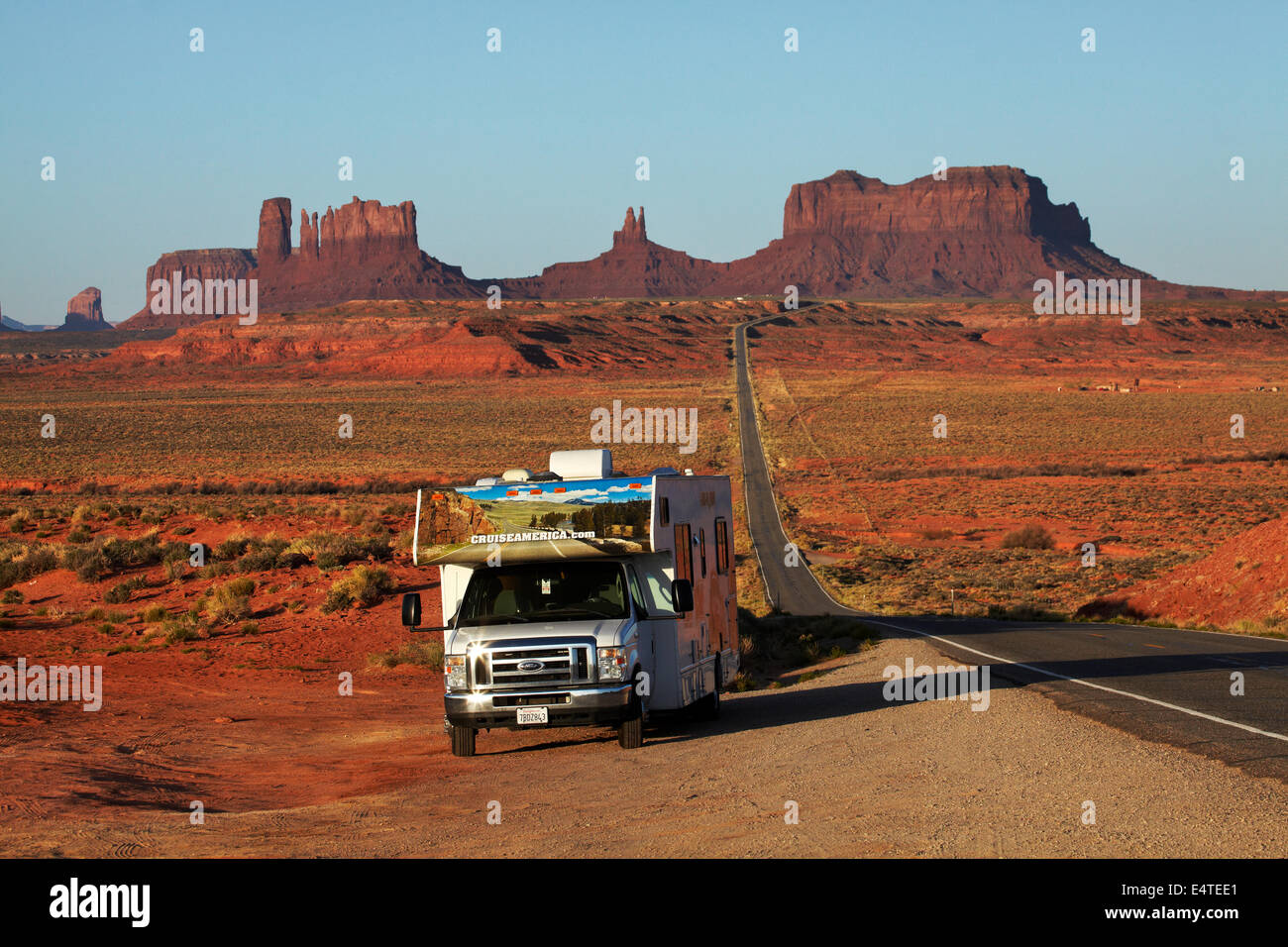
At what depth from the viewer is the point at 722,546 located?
1539 cm

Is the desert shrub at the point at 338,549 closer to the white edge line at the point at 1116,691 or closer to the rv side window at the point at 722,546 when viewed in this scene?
the white edge line at the point at 1116,691

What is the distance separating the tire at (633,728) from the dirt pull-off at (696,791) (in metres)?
0.16

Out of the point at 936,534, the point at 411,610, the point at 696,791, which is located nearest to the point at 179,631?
the point at 411,610

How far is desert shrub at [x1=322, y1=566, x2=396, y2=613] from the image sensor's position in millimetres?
23688

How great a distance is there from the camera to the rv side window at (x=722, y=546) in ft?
49.7

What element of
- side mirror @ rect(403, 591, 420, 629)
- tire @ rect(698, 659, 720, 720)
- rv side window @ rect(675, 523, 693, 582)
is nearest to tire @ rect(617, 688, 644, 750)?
rv side window @ rect(675, 523, 693, 582)

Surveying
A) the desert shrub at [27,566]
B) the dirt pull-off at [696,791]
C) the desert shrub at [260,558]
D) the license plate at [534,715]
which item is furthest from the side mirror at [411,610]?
the desert shrub at [27,566]

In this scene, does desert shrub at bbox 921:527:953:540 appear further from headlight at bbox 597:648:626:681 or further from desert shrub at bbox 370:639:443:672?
headlight at bbox 597:648:626:681

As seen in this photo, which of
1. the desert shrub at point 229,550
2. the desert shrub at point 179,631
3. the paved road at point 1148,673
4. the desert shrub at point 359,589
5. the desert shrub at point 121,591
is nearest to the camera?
the paved road at point 1148,673

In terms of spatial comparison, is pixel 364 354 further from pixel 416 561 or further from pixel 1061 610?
pixel 416 561

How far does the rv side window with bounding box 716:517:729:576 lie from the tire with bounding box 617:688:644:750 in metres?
3.19

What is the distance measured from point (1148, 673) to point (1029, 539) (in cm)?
2652
